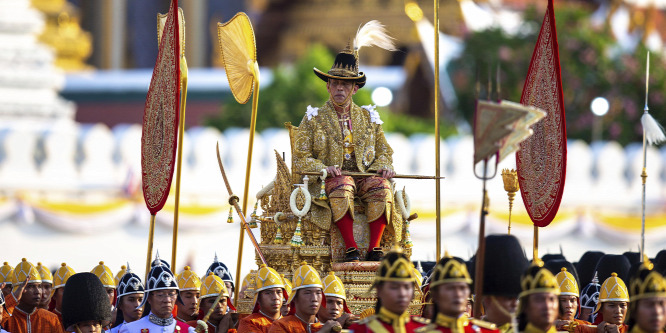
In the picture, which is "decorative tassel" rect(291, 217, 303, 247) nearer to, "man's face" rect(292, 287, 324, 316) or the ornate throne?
the ornate throne

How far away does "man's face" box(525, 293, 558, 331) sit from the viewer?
32.4 feet

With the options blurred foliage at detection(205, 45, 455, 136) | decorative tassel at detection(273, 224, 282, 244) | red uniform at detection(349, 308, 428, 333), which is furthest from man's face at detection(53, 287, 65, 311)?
blurred foliage at detection(205, 45, 455, 136)

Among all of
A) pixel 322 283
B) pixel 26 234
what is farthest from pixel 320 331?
pixel 26 234

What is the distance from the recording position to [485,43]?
3247 centimetres

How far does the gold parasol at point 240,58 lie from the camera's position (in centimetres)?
1425

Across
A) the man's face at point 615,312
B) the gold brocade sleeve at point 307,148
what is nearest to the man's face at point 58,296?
the gold brocade sleeve at point 307,148

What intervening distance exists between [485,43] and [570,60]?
79.1 inches

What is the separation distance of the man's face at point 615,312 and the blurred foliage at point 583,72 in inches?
643

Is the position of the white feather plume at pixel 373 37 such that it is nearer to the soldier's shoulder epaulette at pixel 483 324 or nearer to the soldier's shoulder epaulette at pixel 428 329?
the soldier's shoulder epaulette at pixel 483 324

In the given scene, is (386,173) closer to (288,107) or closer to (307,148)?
(307,148)

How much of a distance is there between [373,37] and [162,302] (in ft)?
11.1

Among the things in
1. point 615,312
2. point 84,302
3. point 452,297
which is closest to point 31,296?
point 84,302

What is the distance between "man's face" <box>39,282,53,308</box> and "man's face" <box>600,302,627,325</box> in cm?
459

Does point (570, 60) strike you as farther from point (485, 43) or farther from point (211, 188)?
point (211, 188)
